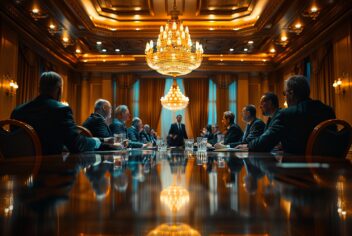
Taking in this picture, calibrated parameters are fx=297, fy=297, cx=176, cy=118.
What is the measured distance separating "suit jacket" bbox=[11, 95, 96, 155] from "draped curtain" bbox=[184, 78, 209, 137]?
7.99 meters

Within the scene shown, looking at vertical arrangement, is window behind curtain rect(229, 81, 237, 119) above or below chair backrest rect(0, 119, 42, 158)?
above

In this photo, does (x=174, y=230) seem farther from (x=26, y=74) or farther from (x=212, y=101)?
(x=212, y=101)

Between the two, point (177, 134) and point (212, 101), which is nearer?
point (177, 134)

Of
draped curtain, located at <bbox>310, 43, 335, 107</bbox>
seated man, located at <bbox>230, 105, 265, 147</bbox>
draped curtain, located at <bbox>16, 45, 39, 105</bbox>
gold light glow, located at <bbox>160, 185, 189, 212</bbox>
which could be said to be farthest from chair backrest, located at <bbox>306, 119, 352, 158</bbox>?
draped curtain, located at <bbox>16, 45, 39, 105</bbox>

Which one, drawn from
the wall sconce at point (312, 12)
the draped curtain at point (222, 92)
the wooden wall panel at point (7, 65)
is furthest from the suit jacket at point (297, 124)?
the draped curtain at point (222, 92)

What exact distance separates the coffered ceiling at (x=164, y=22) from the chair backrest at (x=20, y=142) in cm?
432

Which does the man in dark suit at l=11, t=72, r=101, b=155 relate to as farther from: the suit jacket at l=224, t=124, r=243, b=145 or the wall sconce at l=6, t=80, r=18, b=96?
the wall sconce at l=6, t=80, r=18, b=96

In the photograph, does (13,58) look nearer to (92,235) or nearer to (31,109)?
(31,109)

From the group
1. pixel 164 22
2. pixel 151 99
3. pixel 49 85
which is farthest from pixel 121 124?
pixel 151 99

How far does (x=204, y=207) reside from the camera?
0.99 feet

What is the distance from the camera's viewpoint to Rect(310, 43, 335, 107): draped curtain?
20.4 feet

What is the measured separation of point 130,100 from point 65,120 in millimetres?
7831

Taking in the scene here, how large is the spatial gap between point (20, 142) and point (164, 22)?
5.85 metres

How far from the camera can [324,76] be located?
650cm
